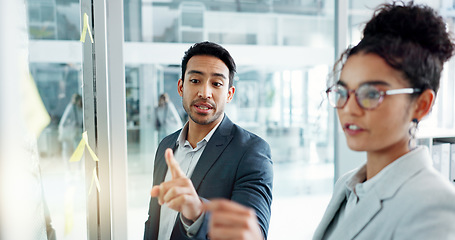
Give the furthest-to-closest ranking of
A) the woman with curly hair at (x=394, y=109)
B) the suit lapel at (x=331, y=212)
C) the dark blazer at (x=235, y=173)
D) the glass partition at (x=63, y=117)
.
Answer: the glass partition at (x=63, y=117)
the dark blazer at (x=235, y=173)
the suit lapel at (x=331, y=212)
the woman with curly hair at (x=394, y=109)

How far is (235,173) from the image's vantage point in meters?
1.49

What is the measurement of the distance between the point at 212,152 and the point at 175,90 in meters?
2.20

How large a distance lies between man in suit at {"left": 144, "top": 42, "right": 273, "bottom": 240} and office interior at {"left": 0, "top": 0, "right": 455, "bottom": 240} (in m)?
0.47

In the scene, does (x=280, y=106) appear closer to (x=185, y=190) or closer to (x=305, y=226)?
(x=305, y=226)

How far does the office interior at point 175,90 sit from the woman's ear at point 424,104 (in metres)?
0.88

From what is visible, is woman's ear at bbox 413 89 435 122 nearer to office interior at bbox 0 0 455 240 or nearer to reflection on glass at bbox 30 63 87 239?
office interior at bbox 0 0 455 240

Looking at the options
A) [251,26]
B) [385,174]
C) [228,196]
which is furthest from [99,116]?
[251,26]

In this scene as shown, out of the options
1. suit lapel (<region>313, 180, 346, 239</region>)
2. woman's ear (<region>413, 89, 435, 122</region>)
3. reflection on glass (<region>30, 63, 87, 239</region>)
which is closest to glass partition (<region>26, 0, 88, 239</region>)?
reflection on glass (<region>30, 63, 87, 239</region>)

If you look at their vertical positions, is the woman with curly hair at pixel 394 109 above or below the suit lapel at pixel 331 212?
above

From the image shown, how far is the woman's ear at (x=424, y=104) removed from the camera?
2.93 feet

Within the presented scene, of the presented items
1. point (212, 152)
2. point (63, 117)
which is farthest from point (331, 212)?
point (63, 117)

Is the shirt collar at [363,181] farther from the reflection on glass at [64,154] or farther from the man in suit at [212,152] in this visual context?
the reflection on glass at [64,154]

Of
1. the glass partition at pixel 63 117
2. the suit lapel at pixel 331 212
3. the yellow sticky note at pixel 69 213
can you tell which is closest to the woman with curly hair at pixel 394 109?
the suit lapel at pixel 331 212

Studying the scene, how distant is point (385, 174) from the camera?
3.04ft
